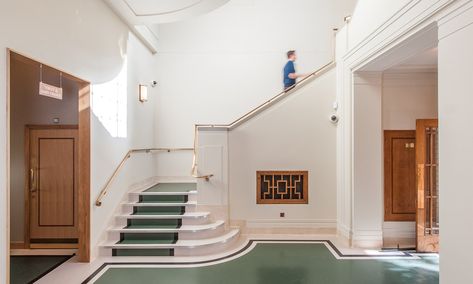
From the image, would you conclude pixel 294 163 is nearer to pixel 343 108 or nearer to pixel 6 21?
pixel 343 108

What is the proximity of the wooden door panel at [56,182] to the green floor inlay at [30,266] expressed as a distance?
2.15ft

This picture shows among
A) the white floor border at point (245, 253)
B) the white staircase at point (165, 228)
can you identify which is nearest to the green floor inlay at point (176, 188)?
the white staircase at point (165, 228)

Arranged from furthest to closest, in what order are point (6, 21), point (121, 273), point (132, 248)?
point (132, 248), point (121, 273), point (6, 21)

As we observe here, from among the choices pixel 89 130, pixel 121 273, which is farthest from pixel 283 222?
pixel 89 130

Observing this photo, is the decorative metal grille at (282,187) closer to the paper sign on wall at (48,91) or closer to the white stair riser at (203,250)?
the white stair riser at (203,250)

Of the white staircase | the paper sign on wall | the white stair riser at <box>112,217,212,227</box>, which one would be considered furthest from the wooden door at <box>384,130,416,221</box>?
the paper sign on wall

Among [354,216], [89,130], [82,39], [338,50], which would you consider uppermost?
[338,50]

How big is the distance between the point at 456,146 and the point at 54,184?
Result: 6102mm

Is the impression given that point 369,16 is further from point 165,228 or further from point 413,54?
point 165,228

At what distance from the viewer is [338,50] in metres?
6.15

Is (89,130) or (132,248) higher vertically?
(89,130)

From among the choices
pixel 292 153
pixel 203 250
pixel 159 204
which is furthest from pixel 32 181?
pixel 292 153

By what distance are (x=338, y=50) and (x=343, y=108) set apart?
123 cm

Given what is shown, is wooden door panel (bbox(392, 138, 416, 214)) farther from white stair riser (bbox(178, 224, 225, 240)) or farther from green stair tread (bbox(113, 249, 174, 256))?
green stair tread (bbox(113, 249, 174, 256))
